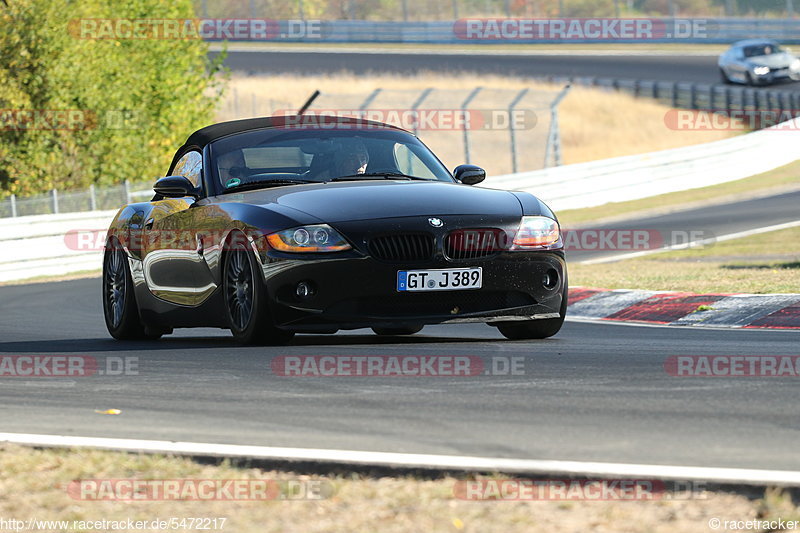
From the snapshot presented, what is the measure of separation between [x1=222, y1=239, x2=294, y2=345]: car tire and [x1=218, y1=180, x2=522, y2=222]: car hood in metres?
0.34

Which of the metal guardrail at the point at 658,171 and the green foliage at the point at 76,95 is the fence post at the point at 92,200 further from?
the metal guardrail at the point at 658,171

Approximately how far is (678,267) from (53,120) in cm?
1682

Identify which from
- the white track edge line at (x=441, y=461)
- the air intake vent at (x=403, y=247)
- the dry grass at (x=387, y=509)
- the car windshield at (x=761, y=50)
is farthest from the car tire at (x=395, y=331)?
the car windshield at (x=761, y=50)

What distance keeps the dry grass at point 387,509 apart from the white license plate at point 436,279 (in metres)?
3.27

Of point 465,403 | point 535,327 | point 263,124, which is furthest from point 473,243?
point 465,403

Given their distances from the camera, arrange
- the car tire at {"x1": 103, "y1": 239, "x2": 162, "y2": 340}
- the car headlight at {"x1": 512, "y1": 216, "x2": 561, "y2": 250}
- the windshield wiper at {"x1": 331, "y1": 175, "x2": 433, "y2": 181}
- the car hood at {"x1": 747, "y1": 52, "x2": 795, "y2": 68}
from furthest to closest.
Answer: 1. the car hood at {"x1": 747, "y1": 52, "x2": 795, "y2": 68}
2. the car tire at {"x1": 103, "y1": 239, "x2": 162, "y2": 340}
3. the windshield wiper at {"x1": 331, "y1": 175, "x2": 433, "y2": 181}
4. the car headlight at {"x1": 512, "y1": 216, "x2": 561, "y2": 250}

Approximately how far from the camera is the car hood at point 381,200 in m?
7.80

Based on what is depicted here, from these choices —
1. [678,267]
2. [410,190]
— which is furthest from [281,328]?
[678,267]

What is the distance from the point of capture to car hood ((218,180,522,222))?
7.80 m

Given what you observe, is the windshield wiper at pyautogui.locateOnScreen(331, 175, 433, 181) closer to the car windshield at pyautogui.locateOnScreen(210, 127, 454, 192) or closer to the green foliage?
the car windshield at pyautogui.locateOnScreen(210, 127, 454, 192)

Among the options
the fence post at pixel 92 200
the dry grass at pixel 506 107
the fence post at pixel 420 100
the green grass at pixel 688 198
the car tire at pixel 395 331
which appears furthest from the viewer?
the dry grass at pixel 506 107

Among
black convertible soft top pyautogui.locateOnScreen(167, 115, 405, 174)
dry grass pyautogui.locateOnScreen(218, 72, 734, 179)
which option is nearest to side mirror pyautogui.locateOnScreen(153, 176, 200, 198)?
black convertible soft top pyautogui.locateOnScreen(167, 115, 405, 174)

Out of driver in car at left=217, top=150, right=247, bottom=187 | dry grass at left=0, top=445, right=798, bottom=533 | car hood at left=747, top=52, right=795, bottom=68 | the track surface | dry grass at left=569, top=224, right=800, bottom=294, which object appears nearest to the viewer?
dry grass at left=0, top=445, right=798, bottom=533

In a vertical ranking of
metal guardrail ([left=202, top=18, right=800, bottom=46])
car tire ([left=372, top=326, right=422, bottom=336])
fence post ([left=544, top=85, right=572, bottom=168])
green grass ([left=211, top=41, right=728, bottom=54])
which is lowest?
fence post ([left=544, top=85, right=572, bottom=168])
